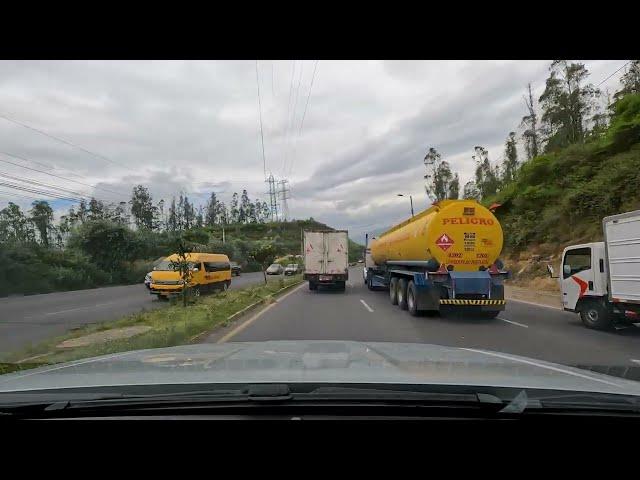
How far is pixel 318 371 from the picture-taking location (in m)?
3.42

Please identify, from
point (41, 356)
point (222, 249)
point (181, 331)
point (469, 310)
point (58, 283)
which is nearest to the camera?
point (41, 356)

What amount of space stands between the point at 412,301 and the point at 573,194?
1827cm

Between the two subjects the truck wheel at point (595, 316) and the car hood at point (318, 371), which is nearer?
the car hood at point (318, 371)

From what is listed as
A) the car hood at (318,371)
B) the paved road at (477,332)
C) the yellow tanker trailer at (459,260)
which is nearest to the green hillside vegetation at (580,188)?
the paved road at (477,332)

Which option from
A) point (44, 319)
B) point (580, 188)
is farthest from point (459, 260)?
point (580, 188)

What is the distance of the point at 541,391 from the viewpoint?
290cm

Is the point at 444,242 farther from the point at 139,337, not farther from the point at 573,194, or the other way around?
the point at 573,194

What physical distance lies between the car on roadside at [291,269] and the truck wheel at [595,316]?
43.2m

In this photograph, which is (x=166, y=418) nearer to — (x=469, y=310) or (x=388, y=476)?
(x=388, y=476)

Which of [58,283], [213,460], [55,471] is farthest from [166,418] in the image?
[58,283]

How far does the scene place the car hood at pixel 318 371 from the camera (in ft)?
10.2

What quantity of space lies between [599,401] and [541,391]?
287 mm

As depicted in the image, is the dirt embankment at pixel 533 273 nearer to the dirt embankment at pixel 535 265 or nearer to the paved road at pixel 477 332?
the dirt embankment at pixel 535 265
